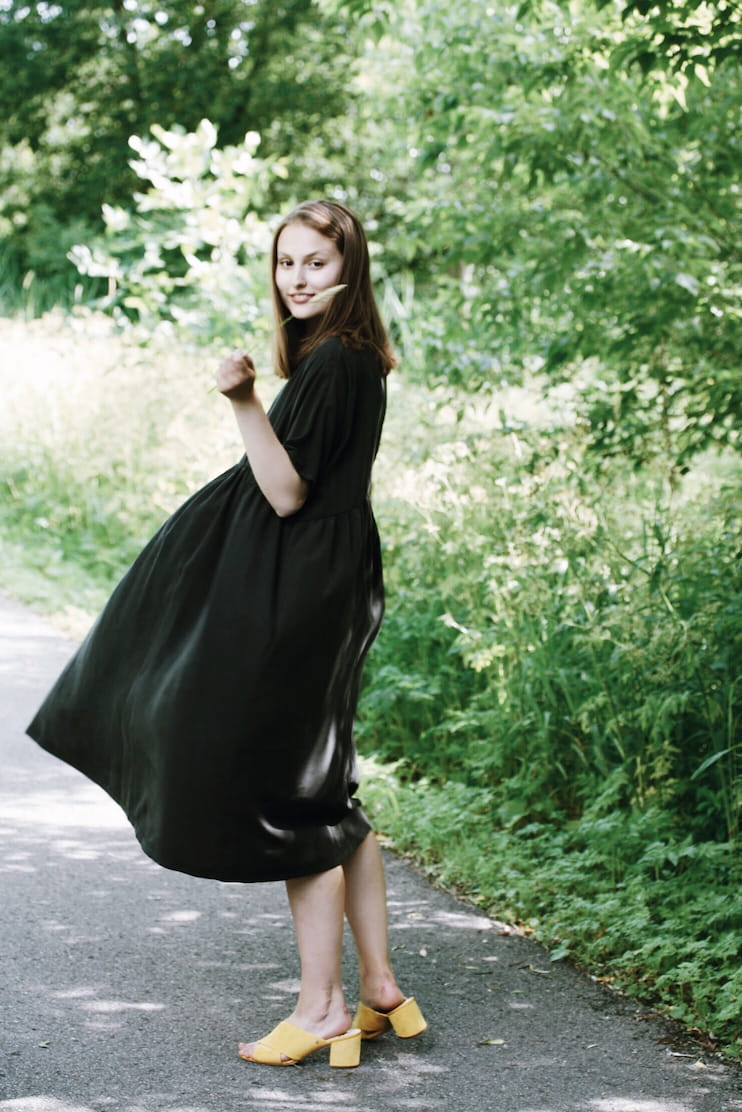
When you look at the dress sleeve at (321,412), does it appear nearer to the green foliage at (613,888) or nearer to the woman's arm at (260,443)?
the woman's arm at (260,443)

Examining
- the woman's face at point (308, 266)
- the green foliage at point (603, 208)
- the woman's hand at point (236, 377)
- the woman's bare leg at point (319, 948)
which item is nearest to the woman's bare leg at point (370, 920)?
the woman's bare leg at point (319, 948)

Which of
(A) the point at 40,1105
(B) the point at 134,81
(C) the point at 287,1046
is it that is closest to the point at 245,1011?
(C) the point at 287,1046

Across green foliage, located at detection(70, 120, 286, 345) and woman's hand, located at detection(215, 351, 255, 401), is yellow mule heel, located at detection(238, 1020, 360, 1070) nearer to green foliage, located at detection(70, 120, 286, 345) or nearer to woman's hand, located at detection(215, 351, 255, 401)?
woman's hand, located at detection(215, 351, 255, 401)

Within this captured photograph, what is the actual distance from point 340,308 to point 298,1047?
68.7 inches

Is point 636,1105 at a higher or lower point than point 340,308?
lower

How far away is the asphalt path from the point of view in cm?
303

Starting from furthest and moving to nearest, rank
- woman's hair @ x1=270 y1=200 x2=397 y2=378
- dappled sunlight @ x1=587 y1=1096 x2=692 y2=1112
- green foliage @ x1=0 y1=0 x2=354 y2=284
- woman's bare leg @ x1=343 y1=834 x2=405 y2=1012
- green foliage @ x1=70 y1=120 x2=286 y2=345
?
green foliage @ x1=0 y1=0 x2=354 y2=284 < green foliage @ x1=70 y1=120 x2=286 y2=345 < woman's bare leg @ x1=343 y1=834 x2=405 y2=1012 < woman's hair @ x1=270 y1=200 x2=397 y2=378 < dappled sunlight @ x1=587 y1=1096 x2=692 y2=1112

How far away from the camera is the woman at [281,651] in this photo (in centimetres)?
301

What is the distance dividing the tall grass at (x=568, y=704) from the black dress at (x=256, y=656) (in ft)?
4.18

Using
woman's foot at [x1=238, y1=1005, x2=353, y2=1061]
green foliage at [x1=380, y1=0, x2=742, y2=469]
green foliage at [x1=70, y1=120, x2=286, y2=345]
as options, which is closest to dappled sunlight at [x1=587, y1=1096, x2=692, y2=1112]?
woman's foot at [x1=238, y1=1005, x2=353, y2=1061]

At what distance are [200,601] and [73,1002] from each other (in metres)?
1.17

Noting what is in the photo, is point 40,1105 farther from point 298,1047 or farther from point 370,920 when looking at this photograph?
point 370,920

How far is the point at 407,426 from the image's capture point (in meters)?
8.36

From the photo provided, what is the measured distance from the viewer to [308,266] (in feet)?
10.5
